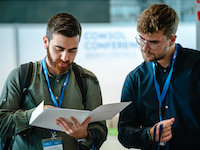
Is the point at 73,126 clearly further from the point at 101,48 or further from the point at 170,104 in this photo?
the point at 101,48

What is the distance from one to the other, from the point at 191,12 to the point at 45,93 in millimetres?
→ 4488

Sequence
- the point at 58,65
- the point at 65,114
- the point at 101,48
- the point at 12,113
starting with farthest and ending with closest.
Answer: the point at 101,48, the point at 58,65, the point at 12,113, the point at 65,114

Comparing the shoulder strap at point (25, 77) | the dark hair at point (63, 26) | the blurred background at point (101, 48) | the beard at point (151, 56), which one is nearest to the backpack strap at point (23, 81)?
the shoulder strap at point (25, 77)

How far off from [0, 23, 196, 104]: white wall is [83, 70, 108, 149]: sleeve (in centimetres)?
228

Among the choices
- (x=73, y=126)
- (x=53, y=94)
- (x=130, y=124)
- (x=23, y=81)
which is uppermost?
(x=23, y=81)

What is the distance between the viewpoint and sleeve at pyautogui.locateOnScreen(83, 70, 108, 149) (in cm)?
157

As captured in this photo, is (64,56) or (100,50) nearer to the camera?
(64,56)

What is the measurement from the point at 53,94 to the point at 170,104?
83 centimetres

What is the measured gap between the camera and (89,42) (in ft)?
13.0

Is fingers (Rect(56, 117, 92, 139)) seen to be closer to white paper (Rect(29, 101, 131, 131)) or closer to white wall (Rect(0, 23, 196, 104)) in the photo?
white paper (Rect(29, 101, 131, 131))

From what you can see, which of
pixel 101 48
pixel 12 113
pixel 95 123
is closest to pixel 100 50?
pixel 101 48

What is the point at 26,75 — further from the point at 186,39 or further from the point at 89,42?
the point at 186,39

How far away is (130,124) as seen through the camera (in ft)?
5.45

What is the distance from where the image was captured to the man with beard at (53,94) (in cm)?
151
